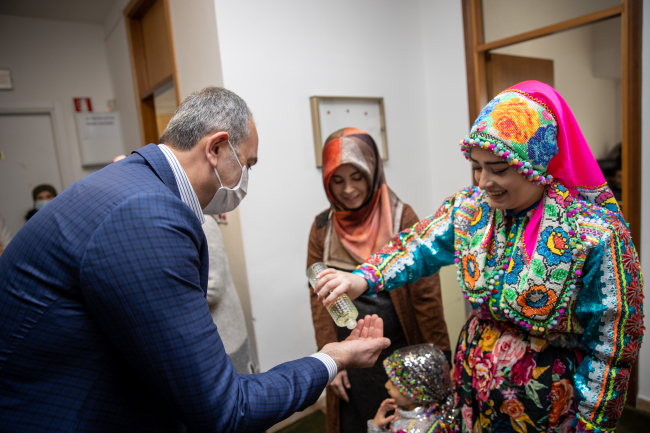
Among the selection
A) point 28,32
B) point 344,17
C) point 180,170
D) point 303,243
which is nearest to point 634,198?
point 303,243

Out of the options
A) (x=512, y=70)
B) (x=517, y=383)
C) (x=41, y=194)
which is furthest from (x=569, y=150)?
(x=41, y=194)

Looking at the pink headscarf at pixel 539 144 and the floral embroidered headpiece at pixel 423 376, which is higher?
the pink headscarf at pixel 539 144

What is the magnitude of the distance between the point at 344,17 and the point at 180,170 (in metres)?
2.03

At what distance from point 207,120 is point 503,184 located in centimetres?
73

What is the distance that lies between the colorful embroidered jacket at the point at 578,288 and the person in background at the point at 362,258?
0.49 meters

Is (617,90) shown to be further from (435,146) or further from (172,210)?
(172,210)

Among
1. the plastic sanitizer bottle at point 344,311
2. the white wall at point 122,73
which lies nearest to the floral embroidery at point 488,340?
the plastic sanitizer bottle at point 344,311

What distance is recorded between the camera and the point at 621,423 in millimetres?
2041

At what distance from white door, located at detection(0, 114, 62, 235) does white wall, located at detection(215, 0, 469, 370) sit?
112 inches

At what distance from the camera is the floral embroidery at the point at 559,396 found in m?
0.96

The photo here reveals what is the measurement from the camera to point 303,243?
2396 mm

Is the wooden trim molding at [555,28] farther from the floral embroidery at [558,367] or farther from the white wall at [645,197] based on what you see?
the floral embroidery at [558,367]

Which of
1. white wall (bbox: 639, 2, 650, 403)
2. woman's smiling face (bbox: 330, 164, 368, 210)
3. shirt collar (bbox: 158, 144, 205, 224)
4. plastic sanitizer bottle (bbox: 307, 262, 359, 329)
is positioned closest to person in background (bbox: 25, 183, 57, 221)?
woman's smiling face (bbox: 330, 164, 368, 210)

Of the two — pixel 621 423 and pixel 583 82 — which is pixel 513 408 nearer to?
pixel 621 423
